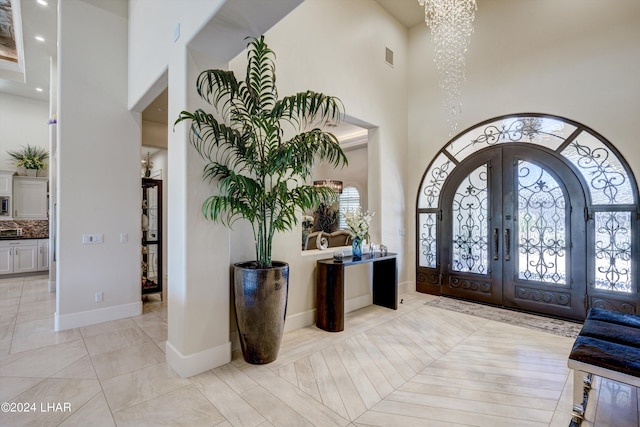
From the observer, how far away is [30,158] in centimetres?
716

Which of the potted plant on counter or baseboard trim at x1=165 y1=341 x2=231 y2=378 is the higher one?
the potted plant on counter

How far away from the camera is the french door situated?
153 inches

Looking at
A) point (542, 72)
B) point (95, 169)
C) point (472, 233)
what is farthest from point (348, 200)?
point (95, 169)

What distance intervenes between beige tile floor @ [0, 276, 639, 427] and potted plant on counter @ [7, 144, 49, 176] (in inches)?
210

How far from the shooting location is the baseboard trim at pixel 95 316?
3.54 meters

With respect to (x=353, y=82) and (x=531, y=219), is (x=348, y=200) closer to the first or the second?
(x=353, y=82)

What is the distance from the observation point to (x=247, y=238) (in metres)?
3.14

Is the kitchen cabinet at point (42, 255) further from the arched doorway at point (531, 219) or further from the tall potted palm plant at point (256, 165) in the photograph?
the arched doorway at point (531, 219)

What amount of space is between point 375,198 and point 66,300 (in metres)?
4.42

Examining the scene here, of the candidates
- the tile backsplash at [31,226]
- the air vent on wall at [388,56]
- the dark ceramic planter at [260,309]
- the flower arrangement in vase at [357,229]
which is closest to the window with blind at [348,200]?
the air vent on wall at [388,56]

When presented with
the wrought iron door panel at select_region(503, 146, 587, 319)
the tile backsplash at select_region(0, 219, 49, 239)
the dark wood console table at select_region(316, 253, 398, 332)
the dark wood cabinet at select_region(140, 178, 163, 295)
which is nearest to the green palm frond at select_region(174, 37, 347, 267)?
the dark wood console table at select_region(316, 253, 398, 332)

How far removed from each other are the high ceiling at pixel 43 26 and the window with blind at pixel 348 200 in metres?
4.17

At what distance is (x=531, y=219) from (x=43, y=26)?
27.3 ft

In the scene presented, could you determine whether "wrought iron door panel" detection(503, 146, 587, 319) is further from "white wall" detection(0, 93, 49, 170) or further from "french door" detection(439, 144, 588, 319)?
"white wall" detection(0, 93, 49, 170)
